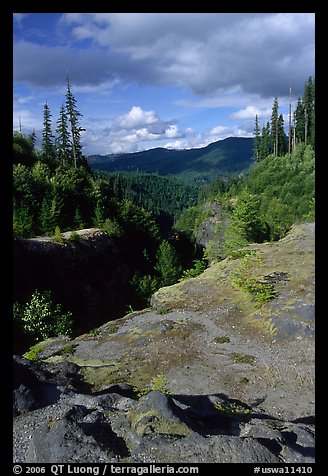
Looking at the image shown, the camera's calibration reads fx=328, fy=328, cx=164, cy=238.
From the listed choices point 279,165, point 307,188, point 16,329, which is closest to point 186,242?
point 279,165

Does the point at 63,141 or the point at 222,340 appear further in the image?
the point at 63,141

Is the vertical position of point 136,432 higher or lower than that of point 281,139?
lower

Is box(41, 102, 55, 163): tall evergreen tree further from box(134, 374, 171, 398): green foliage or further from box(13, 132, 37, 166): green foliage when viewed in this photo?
box(134, 374, 171, 398): green foliage

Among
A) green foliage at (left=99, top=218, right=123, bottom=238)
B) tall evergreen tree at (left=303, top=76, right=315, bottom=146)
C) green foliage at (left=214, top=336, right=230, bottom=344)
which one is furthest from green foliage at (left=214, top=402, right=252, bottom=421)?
tall evergreen tree at (left=303, top=76, right=315, bottom=146)

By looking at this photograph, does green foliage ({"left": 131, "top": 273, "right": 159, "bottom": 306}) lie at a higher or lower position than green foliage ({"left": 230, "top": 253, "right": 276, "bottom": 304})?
lower

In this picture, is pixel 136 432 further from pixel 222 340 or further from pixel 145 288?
pixel 145 288

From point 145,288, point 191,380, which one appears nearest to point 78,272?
point 145,288

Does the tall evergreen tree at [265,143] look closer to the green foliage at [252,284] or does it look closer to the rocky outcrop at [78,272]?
the rocky outcrop at [78,272]

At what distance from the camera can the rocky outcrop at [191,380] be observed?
943 cm

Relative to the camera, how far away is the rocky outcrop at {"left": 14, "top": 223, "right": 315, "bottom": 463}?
30.9 ft

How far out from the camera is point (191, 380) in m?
18.4

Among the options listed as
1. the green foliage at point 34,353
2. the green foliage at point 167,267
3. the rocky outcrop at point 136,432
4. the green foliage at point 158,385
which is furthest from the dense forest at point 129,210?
the rocky outcrop at point 136,432
